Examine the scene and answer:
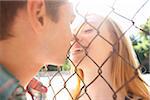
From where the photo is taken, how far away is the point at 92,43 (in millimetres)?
1614

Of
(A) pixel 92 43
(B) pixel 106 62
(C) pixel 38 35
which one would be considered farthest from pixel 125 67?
(C) pixel 38 35

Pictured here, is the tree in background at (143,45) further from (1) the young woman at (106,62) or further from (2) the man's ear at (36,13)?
(2) the man's ear at (36,13)

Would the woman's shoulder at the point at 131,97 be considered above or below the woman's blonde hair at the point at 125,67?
below

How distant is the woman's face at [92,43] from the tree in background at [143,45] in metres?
0.13

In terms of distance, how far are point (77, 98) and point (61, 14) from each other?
71cm

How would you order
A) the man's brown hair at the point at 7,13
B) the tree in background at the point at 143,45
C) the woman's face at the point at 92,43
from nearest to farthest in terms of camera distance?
the man's brown hair at the point at 7,13, the tree in background at the point at 143,45, the woman's face at the point at 92,43

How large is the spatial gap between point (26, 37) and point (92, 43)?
0.67 meters

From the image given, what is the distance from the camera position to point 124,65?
1.68m

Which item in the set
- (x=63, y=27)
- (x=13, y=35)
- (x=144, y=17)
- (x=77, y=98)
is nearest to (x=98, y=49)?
(x=77, y=98)

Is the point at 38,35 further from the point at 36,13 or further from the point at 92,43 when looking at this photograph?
the point at 92,43

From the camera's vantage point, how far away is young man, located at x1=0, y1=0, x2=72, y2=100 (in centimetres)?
95

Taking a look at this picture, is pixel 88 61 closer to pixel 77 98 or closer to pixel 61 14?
pixel 77 98

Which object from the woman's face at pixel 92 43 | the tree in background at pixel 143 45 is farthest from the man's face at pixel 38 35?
the woman's face at pixel 92 43

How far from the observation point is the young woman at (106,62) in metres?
1.58
